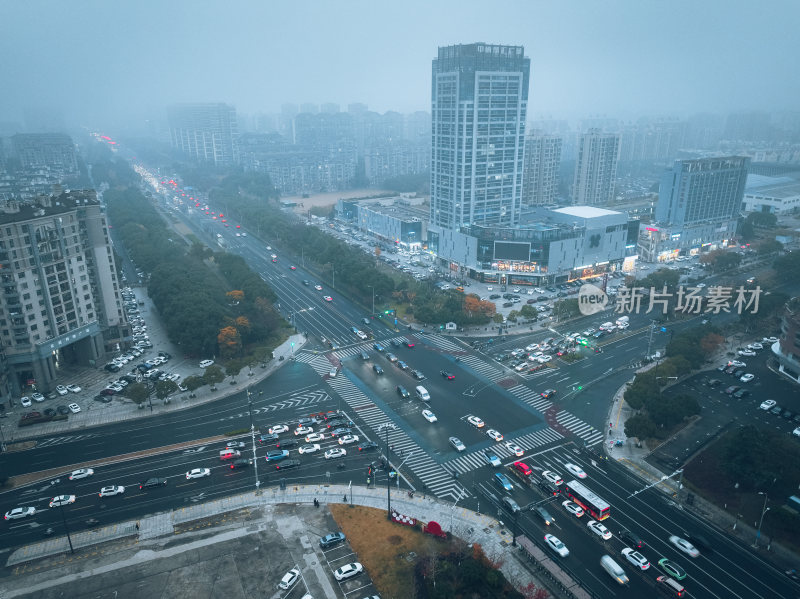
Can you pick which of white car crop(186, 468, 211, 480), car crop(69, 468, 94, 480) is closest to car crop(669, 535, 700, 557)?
white car crop(186, 468, 211, 480)

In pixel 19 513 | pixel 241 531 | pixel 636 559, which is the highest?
pixel 636 559

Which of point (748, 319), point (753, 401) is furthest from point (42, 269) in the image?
point (748, 319)

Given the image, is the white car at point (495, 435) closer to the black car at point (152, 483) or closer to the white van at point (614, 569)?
the white van at point (614, 569)

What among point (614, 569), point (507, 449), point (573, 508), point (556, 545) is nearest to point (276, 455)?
point (507, 449)

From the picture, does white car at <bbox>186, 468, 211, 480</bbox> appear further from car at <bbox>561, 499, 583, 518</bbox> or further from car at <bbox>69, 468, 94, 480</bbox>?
car at <bbox>561, 499, 583, 518</bbox>

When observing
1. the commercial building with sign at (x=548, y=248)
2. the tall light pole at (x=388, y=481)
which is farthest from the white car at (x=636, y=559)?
the commercial building with sign at (x=548, y=248)

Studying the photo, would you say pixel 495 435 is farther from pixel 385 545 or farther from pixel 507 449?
pixel 385 545
